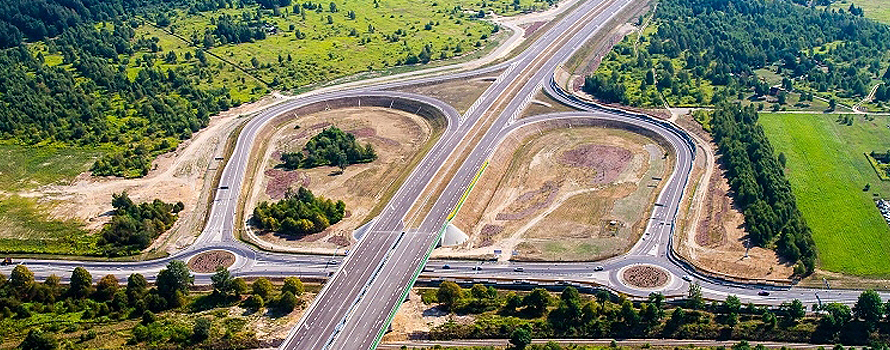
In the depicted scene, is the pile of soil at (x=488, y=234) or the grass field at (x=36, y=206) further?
the pile of soil at (x=488, y=234)

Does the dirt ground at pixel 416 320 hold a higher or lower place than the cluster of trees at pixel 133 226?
lower

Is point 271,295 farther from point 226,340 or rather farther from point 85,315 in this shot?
point 85,315

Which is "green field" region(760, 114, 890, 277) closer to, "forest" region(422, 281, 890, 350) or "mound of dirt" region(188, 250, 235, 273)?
"forest" region(422, 281, 890, 350)

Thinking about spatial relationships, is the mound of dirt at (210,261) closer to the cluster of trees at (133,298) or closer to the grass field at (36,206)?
the cluster of trees at (133,298)

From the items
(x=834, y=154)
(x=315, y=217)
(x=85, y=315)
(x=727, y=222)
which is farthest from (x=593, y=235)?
(x=85, y=315)

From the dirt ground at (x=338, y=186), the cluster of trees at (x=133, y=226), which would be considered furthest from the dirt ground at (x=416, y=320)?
the cluster of trees at (x=133, y=226)

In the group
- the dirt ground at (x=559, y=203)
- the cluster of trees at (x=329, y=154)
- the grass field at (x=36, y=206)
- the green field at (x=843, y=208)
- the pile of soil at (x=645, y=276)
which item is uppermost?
the grass field at (x=36, y=206)

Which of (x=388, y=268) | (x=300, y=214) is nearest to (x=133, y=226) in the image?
(x=300, y=214)

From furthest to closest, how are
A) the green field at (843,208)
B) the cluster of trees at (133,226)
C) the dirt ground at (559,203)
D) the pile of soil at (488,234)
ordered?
the pile of soil at (488,234), the dirt ground at (559,203), the cluster of trees at (133,226), the green field at (843,208)
